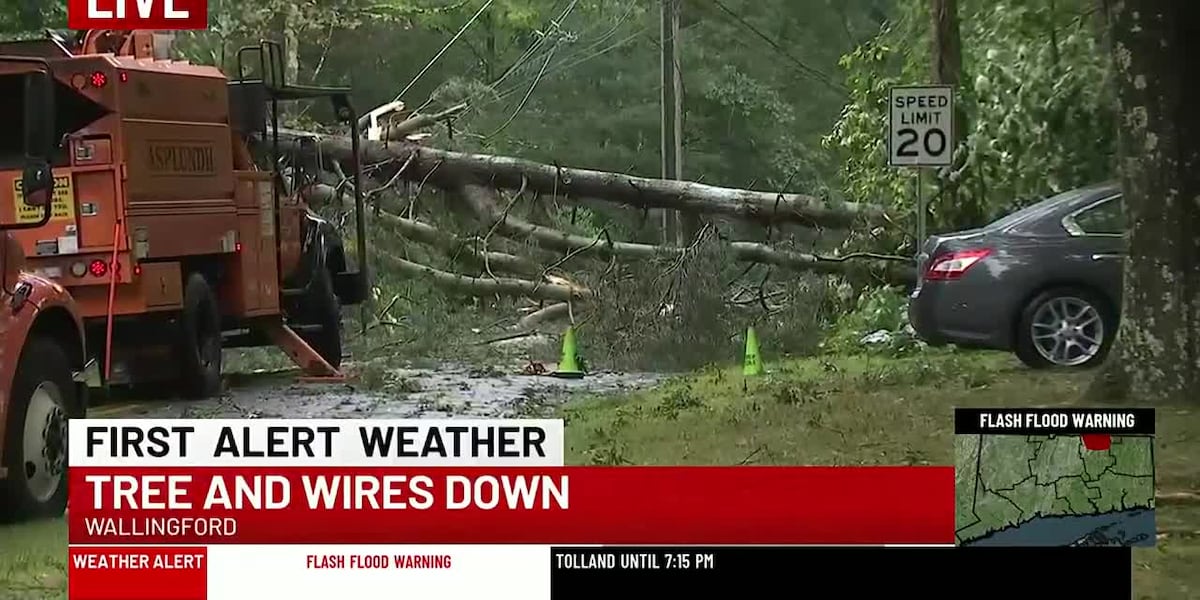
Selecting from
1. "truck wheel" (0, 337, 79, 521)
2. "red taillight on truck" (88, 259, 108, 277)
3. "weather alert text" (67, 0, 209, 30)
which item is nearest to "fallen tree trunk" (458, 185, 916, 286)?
"weather alert text" (67, 0, 209, 30)

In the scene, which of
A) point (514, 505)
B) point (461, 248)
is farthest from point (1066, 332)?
point (461, 248)

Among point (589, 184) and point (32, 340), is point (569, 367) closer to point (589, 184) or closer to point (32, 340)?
point (589, 184)

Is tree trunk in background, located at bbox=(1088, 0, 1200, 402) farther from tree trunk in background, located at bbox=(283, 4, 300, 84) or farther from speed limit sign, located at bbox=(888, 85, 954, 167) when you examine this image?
tree trunk in background, located at bbox=(283, 4, 300, 84)

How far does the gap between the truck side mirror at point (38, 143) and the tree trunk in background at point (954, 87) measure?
8.31ft

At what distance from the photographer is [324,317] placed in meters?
5.07

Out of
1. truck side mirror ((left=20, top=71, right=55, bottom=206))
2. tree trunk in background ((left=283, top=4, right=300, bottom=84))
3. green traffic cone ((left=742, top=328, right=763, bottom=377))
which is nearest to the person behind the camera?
truck side mirror ((left=20, top=71, right=55, bottom=206))

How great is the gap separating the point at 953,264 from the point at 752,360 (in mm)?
649

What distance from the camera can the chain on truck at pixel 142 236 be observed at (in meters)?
4.80

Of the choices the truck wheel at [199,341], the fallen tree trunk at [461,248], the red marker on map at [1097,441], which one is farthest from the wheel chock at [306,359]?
the red marker on map at [1097,441]

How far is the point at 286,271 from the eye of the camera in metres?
5.12

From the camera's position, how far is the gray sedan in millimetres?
4852

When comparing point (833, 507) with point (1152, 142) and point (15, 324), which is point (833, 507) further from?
point (15, 324)

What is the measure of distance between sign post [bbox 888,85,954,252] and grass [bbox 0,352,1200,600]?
19.9 inches

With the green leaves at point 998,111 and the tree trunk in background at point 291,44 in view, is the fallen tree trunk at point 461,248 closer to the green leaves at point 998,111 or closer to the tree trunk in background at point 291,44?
the tree trunk in background at point 291,44
